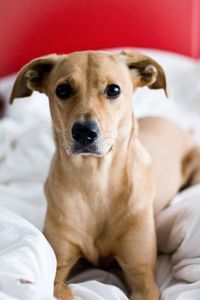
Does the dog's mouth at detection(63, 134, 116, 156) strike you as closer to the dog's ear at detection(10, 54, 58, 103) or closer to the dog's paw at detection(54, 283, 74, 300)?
the dog's ear at detection(10, 54, 58, 103)

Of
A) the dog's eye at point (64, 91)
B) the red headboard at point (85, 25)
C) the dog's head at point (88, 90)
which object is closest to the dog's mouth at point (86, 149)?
the dog's head at point (88, 90)

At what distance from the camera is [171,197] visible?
225cm

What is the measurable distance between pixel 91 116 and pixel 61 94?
0.60 ft

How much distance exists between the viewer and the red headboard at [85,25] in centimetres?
317

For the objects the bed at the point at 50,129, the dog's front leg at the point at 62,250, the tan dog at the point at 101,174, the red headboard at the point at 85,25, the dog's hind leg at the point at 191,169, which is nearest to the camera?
the bed at the point at 50,129

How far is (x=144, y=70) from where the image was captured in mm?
1894

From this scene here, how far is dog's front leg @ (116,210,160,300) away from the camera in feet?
5.73

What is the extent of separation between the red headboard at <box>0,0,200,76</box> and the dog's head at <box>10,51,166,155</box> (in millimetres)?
1394

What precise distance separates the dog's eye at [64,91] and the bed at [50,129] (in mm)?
412

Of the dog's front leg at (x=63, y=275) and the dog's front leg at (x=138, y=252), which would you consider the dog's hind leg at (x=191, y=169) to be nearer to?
the dog's front leg at (x=138, y=252)

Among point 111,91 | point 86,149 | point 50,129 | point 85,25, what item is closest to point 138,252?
point 86,149

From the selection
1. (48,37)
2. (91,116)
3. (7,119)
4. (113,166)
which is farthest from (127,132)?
(48,37)

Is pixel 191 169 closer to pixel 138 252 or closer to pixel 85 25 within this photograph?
pixel 138 252

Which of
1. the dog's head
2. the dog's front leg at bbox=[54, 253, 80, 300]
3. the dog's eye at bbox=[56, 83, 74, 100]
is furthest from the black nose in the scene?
the dog's front leg at bbox=[54, 253, 80, 300]
